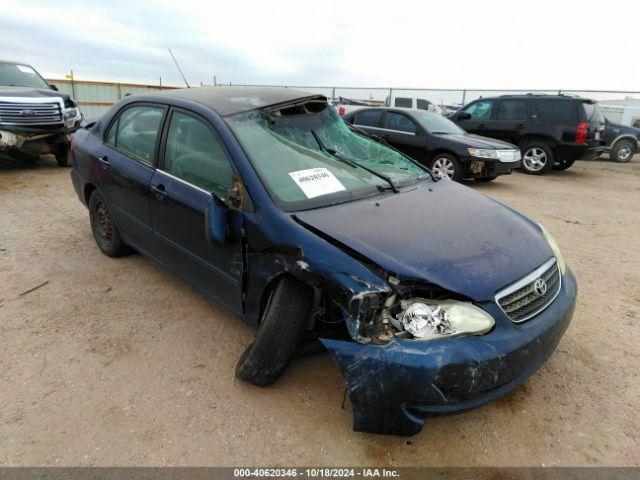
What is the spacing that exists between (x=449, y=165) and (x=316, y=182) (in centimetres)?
593

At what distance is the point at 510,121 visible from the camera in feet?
33.4

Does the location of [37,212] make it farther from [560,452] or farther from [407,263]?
[560,452]

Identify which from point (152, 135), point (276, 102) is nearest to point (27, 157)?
point (152, 135)

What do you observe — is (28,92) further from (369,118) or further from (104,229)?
(369,118)

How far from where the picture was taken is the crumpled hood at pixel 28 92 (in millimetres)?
7636

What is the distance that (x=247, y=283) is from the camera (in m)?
2.56

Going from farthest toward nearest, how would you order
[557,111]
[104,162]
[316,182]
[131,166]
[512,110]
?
[512,110] < [557,111] < [104,162] < [131,166] < [316,182]

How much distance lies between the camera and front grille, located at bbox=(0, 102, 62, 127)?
24.3 ft

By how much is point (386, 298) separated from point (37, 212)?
17.9 ft

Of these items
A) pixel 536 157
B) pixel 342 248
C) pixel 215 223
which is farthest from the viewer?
pixel 536 157

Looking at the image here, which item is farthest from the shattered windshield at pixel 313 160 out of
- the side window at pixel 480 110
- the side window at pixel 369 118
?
the side window at pixel 480 110

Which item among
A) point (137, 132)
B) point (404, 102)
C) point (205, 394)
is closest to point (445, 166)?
point (137, 132)

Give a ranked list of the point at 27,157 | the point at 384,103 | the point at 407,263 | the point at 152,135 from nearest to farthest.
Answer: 1. the point at 407,263
2. the point at 152,135
3. the point at 27,157
4. the point at 384,103

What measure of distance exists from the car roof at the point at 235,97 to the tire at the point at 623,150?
13042 mm
